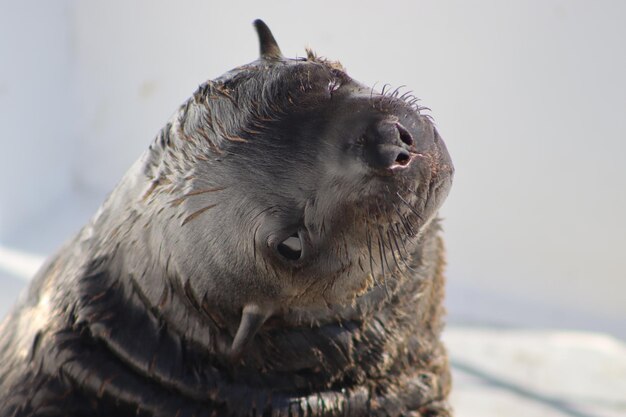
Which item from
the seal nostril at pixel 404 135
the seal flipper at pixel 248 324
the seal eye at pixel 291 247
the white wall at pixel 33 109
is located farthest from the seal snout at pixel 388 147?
the white wall at pixel 33 109

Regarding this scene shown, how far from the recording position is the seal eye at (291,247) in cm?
194

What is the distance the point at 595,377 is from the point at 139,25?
9.88 feet

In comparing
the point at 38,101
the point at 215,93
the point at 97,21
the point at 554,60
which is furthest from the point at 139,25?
the point at 215,93

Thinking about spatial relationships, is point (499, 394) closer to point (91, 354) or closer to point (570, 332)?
point (570, 332)

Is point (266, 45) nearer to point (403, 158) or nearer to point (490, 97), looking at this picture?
point (403, 158)

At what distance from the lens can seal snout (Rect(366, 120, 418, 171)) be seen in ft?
6.25

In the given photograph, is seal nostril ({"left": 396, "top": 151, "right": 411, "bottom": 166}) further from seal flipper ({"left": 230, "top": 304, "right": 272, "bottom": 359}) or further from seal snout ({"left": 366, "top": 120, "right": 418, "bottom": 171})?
seal flipper ({"left": 230, "top": 304, "right": 272, "bottom": 359})

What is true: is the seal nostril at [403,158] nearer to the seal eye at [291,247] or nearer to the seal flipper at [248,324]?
the seal eye at [291,247]

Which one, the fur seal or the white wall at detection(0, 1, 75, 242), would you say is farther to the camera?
the white wall at detection(0, 1, 75, 242)

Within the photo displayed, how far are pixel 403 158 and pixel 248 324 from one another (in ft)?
1.57

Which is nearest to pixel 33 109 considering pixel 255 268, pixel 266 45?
pixel 266 45

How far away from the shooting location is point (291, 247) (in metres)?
1.94

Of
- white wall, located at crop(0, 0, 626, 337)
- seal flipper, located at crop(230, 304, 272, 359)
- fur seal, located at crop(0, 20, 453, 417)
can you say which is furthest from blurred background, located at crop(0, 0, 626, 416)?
seal flipper, located at crop(230, 304, 272, 359)

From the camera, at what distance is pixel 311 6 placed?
480 centimetres
